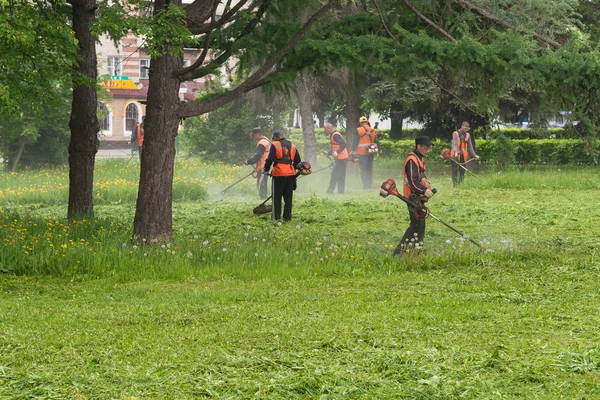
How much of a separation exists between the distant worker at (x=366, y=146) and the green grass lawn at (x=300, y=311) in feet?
23.5

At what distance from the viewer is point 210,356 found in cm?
762

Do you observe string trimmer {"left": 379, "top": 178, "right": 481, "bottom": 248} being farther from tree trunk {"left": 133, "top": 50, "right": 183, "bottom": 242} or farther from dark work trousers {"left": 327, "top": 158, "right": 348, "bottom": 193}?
dark work trousers {"left": 327, "top": 158, "right": 348, "bottom": 193}

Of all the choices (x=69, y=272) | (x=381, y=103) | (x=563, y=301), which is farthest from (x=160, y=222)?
(x=381, y=103)

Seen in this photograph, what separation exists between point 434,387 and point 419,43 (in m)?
7.47

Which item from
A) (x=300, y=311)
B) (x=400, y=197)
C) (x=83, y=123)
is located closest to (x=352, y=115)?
(x=83, y=123)

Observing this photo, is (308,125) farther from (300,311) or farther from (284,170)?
(300,311)

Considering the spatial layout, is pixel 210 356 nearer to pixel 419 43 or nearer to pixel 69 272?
pixel 69 272

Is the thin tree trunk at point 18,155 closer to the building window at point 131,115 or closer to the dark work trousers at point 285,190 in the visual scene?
the dark work trousers at point 285,190

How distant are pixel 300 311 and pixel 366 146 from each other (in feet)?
52.0

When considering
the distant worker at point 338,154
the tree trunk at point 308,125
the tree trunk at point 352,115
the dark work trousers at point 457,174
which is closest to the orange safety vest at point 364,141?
the distant worker at point 338,154

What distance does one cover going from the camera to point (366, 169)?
84.3 feet

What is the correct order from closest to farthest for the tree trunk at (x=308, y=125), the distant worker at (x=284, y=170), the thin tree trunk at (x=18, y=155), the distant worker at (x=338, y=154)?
the distant worker at (x=284, y=170), the distant worker at (x=338, y=154), the tree trunk at (x=308, y=125), the thin tree trunk at (x=18, y=155)

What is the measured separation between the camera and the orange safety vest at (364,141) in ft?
81.4

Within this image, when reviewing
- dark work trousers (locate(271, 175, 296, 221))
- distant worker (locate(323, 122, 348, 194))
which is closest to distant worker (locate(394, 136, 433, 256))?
dark work trousers (locate(271, 175, 296, 221))
